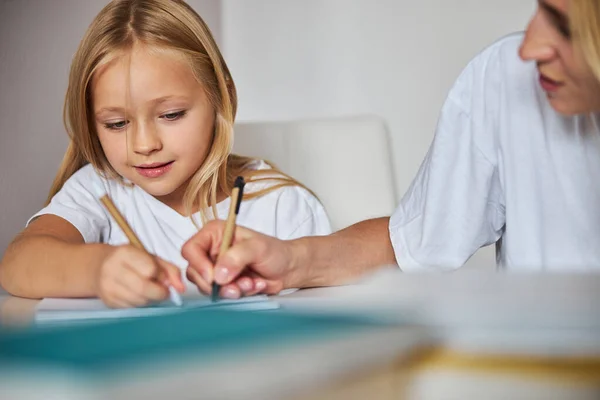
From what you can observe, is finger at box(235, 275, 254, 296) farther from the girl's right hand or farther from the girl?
the girl

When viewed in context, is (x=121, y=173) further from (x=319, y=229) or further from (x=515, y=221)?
(x=515, y=221)

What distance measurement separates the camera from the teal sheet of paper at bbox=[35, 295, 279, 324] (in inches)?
15.6

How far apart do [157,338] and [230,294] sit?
326 millimetres

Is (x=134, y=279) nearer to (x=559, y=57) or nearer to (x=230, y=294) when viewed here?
(x=230, y=294)

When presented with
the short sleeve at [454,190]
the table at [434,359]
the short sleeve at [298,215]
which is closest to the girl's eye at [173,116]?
the short sleeve at [298,215]

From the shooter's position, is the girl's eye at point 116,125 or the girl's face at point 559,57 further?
the girl's eye at point 116,125

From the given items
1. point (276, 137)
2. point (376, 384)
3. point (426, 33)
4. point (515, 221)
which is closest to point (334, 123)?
point (276, 137)

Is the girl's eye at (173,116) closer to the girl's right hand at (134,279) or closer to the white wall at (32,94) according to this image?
the white wall at (32,94)

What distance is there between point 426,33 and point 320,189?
11.1 inches

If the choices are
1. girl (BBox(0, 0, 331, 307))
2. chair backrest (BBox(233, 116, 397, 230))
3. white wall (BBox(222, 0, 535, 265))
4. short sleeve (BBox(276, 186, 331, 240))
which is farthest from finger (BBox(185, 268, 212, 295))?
white wall (BBox(222, 0, 535, 265))

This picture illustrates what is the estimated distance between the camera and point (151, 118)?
0.75 m

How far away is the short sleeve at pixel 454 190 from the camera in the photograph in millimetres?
705

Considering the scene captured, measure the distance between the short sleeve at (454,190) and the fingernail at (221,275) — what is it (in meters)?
0.22

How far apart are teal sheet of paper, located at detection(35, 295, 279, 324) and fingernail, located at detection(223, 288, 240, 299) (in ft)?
0.04
